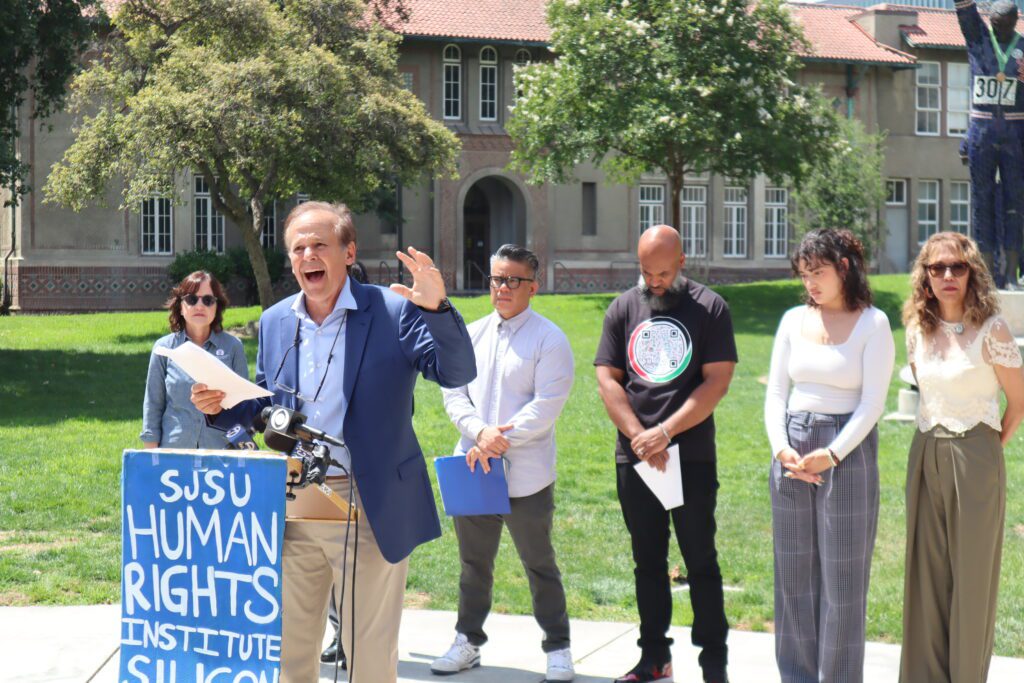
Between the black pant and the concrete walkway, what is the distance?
30cm

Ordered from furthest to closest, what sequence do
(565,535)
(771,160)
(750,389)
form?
(771,160)
(750,389)
(565,535)

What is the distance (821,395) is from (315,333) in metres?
2.25

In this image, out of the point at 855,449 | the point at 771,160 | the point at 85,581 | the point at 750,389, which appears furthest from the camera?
the point at 771,160

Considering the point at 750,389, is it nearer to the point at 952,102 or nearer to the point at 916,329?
the point at 916,329

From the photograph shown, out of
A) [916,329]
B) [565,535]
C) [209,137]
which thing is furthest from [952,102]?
[916,329]

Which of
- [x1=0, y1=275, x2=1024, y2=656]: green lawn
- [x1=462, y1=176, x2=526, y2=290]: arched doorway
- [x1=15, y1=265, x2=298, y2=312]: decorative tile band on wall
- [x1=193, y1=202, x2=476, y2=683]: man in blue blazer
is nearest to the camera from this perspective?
[x1=193, y1=202, x2=476, y2=683]: man in blue blazer

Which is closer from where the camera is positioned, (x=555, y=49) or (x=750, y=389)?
(x=750, y=389)

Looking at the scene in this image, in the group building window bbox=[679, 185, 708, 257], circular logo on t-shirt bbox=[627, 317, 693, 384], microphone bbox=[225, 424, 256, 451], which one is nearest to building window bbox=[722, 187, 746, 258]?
building window bbox=[679, 185, 708, 257]

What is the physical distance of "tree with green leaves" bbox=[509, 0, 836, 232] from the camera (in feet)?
85.7

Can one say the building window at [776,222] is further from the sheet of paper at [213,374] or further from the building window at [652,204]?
the sheet of paper at [213,374]

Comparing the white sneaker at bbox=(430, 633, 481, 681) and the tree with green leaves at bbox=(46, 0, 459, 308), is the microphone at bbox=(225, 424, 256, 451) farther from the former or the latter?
the tree with green leaves at bbox=(46, 0, 459, 308)

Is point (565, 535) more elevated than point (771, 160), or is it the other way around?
point (771, 160)

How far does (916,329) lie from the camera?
5.55m

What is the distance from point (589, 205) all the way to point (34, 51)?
22203 millimetres
